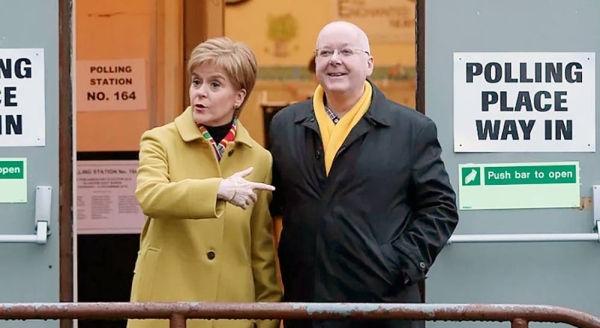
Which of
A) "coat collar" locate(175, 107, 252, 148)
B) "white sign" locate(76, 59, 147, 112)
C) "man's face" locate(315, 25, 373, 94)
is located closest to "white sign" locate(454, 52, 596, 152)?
"man's face" locate(315, 25, 373, 94)

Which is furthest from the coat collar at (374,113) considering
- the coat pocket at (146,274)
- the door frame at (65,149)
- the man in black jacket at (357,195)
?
the door frame at (65,149)

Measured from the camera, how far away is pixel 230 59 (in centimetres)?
363

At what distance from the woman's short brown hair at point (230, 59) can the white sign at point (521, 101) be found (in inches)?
48.1

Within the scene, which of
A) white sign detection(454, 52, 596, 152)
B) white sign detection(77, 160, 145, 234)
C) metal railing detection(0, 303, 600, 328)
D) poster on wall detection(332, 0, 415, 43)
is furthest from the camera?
white sign detection(77, 160, 145, 234)

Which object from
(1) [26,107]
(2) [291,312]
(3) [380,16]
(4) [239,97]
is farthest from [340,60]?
(3) [380,16]

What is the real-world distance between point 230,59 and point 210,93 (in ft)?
0.44

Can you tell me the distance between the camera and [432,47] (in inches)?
180

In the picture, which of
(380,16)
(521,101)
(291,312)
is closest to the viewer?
(291,312)

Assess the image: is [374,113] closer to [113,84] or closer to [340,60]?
[340,60]

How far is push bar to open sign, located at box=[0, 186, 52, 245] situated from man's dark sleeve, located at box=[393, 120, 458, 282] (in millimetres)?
1613

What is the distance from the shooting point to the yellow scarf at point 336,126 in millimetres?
3684

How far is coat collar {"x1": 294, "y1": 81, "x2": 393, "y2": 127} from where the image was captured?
3689 millimetres

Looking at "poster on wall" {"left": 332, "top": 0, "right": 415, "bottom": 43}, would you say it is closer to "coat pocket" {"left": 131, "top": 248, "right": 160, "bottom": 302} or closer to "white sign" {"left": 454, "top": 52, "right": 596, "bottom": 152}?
"white sign" {"left": 454, "top": 52, "right": 596, "bottom": 152}

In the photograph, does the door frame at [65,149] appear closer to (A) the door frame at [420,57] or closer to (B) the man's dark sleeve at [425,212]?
(A) the door frame at [420,57]
